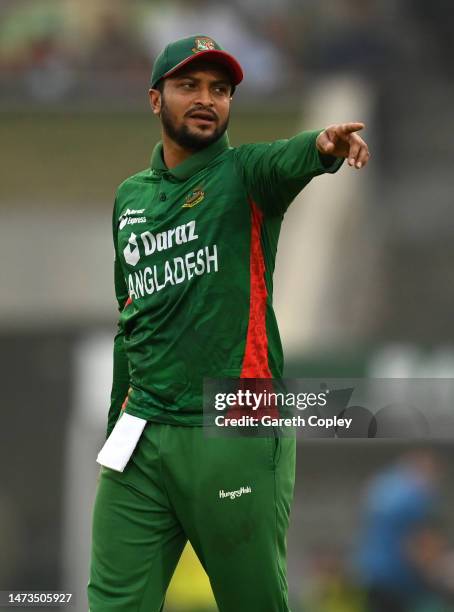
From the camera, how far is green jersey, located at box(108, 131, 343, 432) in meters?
3.59

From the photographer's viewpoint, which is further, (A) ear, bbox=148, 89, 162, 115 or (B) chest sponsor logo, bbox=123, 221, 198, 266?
(A) ear, bbox=148, 89, 162, 115

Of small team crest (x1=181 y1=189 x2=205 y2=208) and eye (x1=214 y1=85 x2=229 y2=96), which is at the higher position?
eye (x1=214 y1=85 x2=229 y2=96)

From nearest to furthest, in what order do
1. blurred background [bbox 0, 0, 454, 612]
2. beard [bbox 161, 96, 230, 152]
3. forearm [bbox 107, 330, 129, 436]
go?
1. beard [bbox 161, 96, 230, 152]
2. forearm [bbox 107, 330, 129, 436]
3. blurred background [bbox 0, 0, 454, 612]

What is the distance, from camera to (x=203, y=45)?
3.61 metres

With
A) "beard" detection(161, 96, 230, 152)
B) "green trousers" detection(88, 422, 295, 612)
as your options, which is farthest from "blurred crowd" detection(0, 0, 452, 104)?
"green trousers" detection(88, 422, 295, 612)

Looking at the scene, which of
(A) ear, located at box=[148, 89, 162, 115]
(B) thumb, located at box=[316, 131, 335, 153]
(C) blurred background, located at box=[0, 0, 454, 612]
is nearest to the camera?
(B) thumb, located at box=[316, 131, 335, 153]

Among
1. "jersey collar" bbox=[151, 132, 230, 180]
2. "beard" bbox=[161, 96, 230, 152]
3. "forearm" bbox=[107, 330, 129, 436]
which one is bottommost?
"forearm" bbox=[107, 330, 129, 436]

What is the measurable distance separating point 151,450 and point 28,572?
6.78 meters

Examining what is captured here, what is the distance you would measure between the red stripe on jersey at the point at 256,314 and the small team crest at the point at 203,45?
1.40ft

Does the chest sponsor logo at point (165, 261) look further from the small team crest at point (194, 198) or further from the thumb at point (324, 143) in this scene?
the thumb at point (324, 143)

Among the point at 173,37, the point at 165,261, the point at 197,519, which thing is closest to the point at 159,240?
the point at 165,261

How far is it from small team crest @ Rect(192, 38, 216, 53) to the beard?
203 mm

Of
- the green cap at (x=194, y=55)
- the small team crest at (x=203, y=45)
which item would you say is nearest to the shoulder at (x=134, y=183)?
the green cap at (x=194, y=55)

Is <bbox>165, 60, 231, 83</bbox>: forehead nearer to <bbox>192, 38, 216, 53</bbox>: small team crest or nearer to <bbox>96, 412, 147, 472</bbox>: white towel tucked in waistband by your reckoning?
<bbox>192, 38, 216, 53</bbox>: small team crest
